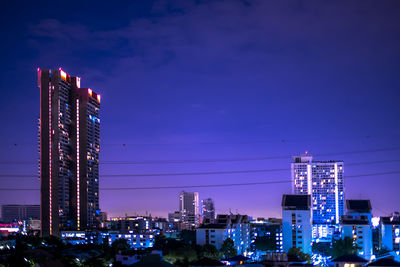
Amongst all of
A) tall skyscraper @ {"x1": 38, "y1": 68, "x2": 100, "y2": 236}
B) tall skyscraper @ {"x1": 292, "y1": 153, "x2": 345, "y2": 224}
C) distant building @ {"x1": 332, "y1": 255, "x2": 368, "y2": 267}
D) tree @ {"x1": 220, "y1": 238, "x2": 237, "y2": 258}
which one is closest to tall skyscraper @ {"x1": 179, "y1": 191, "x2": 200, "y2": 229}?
tall skyscraper @ {"x1": 292, "y1": 153, "x2": 345, "y2": 224}

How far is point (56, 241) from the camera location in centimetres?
4856

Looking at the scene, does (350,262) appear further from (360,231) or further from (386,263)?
(360,231)

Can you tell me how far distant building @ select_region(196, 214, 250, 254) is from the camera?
54500 mm

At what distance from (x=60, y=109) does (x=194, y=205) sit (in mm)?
89067

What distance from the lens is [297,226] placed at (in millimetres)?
54719

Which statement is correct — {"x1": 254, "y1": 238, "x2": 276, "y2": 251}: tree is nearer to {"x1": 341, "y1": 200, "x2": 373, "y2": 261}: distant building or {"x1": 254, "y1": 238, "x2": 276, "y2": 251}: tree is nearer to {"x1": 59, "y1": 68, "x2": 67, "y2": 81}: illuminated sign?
{"x1": 341, "y1": 200, "x2": 373, "y2": 261}: distant building

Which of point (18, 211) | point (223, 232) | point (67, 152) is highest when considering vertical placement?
point (67, 152)

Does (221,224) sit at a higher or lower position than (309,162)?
lower

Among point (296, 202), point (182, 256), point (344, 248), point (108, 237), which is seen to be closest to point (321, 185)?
point (296, 202)

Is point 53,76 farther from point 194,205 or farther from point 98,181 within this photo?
point 194,205

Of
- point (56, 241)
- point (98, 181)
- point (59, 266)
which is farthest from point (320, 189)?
point (59, 266)

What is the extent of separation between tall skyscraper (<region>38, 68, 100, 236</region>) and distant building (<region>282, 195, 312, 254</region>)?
23.8 m

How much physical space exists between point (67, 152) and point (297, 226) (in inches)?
1126

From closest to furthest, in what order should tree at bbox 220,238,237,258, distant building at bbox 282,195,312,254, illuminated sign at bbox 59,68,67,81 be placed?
1. tree at bbox 220,238,237,258
2. distant building at bbox 282,195,312,254
3. illuminated sign at bbox 59,68,67,81
